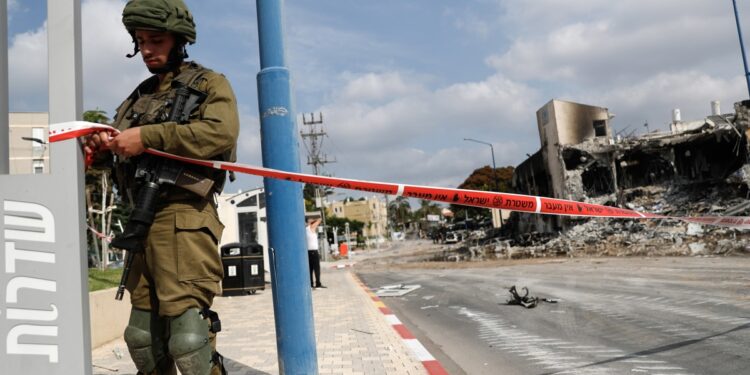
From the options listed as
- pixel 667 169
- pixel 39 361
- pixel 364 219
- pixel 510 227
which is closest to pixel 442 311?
pixel 39 361

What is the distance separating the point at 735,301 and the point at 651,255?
47.5 feet

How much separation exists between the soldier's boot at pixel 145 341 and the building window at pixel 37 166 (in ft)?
2.77

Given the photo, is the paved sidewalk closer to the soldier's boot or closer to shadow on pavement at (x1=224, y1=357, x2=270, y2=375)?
shadow on pavement at (x1=224, y1=357, x2=270, y2=375)

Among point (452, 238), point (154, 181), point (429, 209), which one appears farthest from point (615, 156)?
point (429, 209)

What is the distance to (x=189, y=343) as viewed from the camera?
2.24 metres

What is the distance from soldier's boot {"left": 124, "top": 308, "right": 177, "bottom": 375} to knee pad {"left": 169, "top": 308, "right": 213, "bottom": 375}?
0.19 metres

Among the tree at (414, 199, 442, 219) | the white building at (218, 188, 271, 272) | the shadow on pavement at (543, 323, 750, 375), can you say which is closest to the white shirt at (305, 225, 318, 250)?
the white building at (218, 188, 271, 272)

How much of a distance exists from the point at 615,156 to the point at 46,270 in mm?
31131

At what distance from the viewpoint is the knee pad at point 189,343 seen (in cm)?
223

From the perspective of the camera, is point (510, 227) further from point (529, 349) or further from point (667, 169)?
point (529, 349)

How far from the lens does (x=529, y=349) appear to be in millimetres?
4805

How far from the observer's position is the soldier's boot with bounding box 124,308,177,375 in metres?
2.40

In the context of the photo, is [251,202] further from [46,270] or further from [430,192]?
[46,270]

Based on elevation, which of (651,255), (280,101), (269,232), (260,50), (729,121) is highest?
(729,121)
